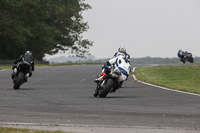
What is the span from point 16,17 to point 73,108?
5252 cm

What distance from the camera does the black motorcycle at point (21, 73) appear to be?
23281mm

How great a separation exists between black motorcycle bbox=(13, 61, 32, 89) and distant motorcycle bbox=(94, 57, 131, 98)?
4508mm

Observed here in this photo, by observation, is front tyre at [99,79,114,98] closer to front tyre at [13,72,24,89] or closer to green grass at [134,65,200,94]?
green grass at [134,65,200,94]

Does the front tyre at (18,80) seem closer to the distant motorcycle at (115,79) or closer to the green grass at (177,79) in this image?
the distant motorcycle at (115,79)

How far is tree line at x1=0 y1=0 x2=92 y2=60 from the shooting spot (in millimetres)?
65000

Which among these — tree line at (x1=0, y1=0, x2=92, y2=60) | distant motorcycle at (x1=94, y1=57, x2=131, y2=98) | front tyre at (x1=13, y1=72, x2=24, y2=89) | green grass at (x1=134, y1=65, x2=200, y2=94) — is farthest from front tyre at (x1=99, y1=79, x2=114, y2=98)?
tree line at (x1=0, y1=0, x2=92, y2=60)

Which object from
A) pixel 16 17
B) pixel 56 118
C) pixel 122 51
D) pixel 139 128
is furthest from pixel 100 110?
pixel 16 17

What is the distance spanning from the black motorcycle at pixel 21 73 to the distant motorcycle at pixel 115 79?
451 centimetres

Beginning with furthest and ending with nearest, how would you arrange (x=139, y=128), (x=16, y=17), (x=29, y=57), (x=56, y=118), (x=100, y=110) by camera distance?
1. (x=16, y=17)
2. (x=29, y=57)
3. (x=100, y=110)
4. (x=56, y=118)
5. (x=139, y=128)

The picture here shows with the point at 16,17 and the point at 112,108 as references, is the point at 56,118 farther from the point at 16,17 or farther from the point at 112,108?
the point at 16,17

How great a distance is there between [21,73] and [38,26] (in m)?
49.3

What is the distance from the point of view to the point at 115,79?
63.6ft

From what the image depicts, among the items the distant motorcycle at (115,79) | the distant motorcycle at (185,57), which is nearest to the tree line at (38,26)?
the distant motorcycle at (185,57)

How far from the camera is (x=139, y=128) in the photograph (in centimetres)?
1073
